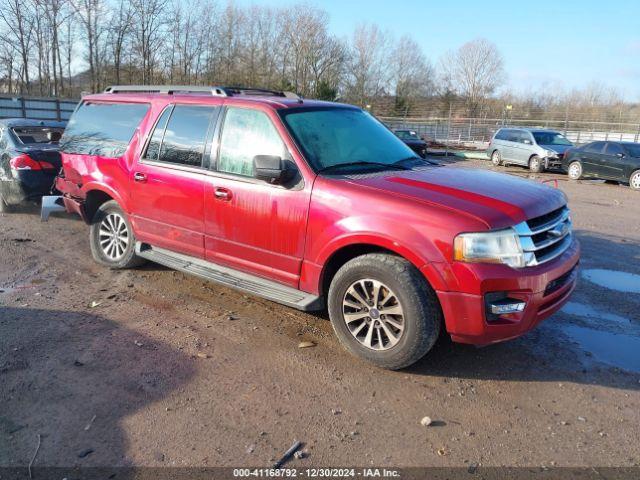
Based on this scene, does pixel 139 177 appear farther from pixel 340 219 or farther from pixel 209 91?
pixel 340 219

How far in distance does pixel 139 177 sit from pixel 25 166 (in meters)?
4.01

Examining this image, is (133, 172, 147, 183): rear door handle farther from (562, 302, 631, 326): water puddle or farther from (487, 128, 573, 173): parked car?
(487, 128, 573, 173): parked car

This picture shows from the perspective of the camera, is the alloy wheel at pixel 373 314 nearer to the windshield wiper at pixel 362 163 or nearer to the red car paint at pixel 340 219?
the red car paint at pixel 340 219

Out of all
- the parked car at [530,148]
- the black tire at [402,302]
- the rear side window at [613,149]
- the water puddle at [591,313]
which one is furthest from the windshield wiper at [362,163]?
the parked car at [530,148]

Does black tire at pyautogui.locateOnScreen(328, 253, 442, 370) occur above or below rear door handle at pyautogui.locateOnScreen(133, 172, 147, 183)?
below

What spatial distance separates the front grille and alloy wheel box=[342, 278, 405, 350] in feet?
3.07

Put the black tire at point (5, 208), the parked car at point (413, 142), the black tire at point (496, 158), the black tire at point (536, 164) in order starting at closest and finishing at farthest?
the black tire at point (5, 208) → the black tire at point (536, 164) → the black tire at point (496, 158) → the parked car at point (413, 142)

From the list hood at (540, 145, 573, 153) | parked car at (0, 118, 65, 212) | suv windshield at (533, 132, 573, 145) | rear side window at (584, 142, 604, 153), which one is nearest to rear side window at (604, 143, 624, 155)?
rear side window at (584, 142, 604, 153)

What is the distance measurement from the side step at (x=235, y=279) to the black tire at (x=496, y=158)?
20.0 metres

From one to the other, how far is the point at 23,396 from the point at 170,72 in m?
44.0

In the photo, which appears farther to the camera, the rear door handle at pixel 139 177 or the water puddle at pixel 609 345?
the rear door handle at pixel 139 177

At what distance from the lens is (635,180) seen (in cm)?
1639

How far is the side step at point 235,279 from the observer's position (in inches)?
161

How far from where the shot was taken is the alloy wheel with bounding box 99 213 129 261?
574cm
